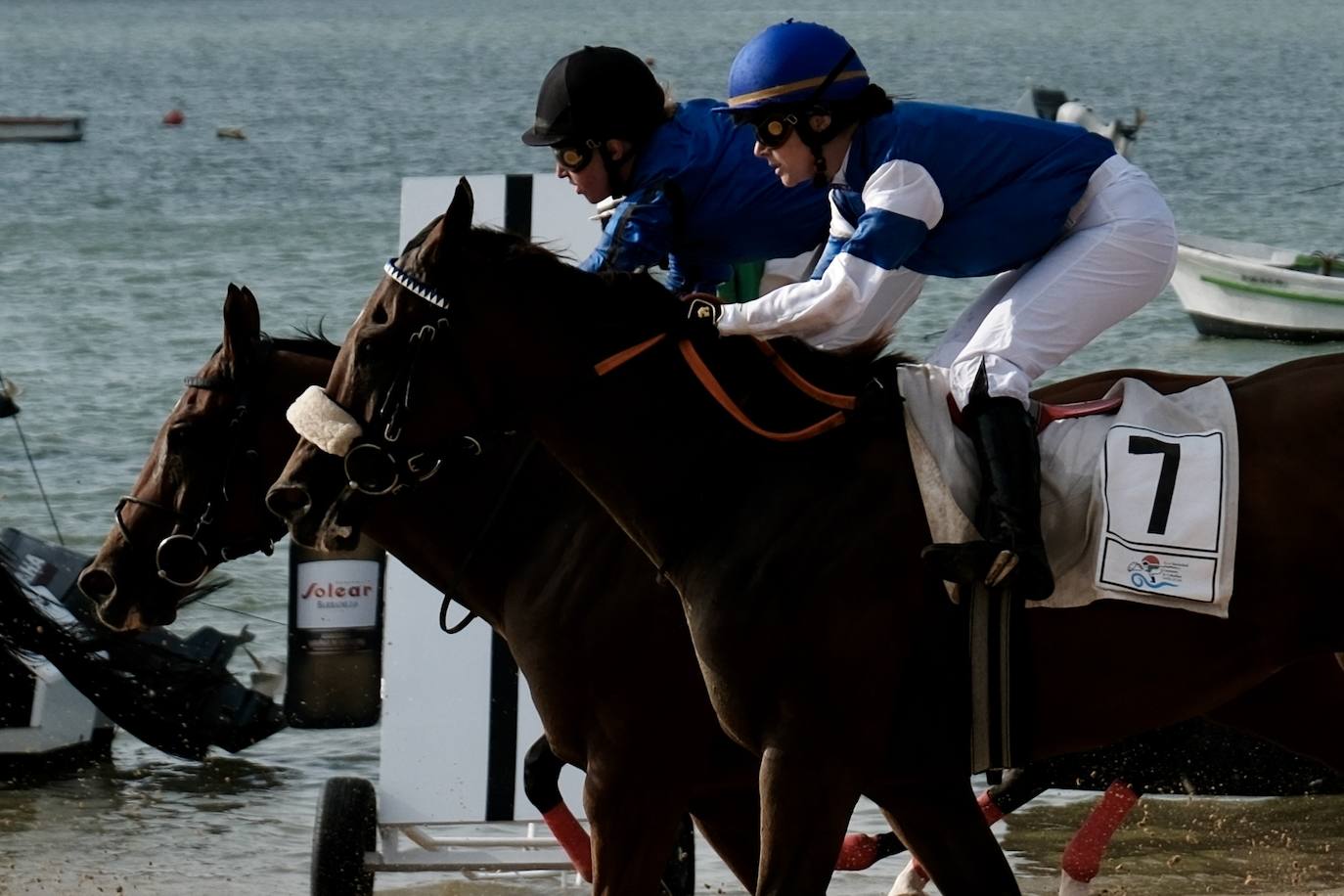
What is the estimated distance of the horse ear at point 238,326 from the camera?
4.84 meters

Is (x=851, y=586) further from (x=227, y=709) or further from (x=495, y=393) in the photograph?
(x=227, y=709)

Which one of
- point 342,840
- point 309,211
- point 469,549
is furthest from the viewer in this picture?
point 309,211

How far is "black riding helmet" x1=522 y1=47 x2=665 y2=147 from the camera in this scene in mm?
4758

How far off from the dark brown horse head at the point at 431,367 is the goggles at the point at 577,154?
0.80m

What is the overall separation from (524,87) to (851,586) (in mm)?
53503

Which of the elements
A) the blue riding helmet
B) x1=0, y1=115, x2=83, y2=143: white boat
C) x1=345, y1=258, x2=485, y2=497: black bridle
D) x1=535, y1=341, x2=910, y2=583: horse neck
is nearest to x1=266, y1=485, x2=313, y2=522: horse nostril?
x1=345, y1=258, x2=485, y2=497: black bridle

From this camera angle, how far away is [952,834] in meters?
4.24

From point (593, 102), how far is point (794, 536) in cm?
126

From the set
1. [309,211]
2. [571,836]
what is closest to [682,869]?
[571,836]

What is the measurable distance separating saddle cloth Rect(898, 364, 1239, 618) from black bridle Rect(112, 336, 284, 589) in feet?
5.05

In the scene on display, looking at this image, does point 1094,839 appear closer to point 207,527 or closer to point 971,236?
point 971,236

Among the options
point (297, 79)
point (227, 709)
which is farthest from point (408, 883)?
point (297, 79)

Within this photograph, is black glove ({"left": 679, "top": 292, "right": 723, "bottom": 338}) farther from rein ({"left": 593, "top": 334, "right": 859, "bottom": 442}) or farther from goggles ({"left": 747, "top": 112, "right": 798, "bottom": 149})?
goggles ({"left": 747, "top": 112, "right": 798, "bottom": 149})

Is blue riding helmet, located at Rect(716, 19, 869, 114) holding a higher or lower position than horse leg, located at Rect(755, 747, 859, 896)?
higher
